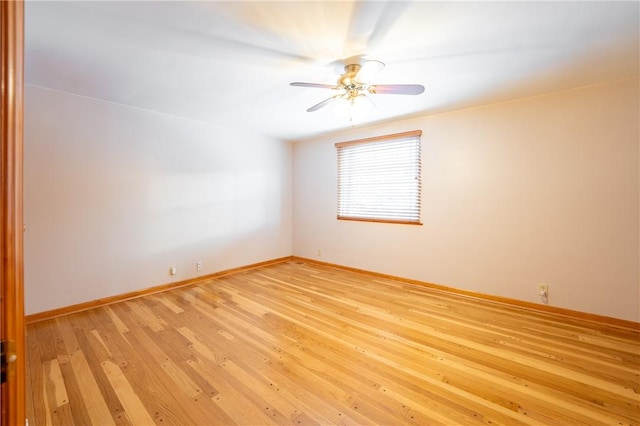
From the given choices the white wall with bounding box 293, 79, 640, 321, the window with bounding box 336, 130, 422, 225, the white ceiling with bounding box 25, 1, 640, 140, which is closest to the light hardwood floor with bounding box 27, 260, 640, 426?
the white wall with bounding box 293, 79, 640, 321

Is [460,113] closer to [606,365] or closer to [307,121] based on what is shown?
[307,121]

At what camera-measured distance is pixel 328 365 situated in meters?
1.98

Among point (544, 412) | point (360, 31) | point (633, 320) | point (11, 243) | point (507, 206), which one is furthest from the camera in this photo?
point (507, 206)

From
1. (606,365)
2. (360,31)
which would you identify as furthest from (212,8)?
(606,365)

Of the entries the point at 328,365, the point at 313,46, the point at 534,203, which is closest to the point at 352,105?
the point at 313,46

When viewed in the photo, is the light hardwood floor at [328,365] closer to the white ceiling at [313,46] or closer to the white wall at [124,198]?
the white wall at [124,198]

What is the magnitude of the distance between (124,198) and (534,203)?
4.84 m

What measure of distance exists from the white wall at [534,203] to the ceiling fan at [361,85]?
1661 mm

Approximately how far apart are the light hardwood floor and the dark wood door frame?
1218mm

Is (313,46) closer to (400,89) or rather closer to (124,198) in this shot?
(400,89)

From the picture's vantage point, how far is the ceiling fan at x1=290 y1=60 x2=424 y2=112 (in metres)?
1.95

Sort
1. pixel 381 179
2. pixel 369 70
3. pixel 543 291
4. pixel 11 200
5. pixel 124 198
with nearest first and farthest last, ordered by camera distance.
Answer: pixel 11 200, pixel 369 70, pixel 543 291, pixel 124 198, pixel 381 179

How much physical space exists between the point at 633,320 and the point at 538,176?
5.20 feet

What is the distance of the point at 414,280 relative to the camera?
379cm
